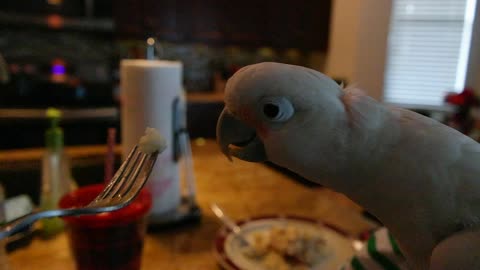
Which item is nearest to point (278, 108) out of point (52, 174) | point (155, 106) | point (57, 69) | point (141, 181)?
point (141, 181)

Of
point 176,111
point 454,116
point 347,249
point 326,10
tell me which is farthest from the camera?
point 326,10

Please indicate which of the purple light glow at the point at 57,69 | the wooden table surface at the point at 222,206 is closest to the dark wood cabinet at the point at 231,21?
the purple light glow at the point at 57,69

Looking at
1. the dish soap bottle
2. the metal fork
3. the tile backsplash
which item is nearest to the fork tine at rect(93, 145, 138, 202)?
the metal fork

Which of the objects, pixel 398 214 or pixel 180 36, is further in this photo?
pixel 180 36

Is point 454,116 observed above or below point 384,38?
below

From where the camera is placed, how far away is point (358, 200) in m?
0.33

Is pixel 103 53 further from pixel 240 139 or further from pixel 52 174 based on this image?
pixel 240 139

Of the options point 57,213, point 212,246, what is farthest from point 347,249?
point 57,213

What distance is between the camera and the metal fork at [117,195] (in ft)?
0.83

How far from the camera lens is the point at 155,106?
2.33 ft

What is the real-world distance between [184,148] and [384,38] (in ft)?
7.61

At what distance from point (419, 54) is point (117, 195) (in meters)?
2.71

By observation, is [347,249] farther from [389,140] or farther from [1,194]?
[1,194]

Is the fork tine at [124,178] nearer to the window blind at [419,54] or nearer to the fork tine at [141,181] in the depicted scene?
the fork tine at [141,181]
